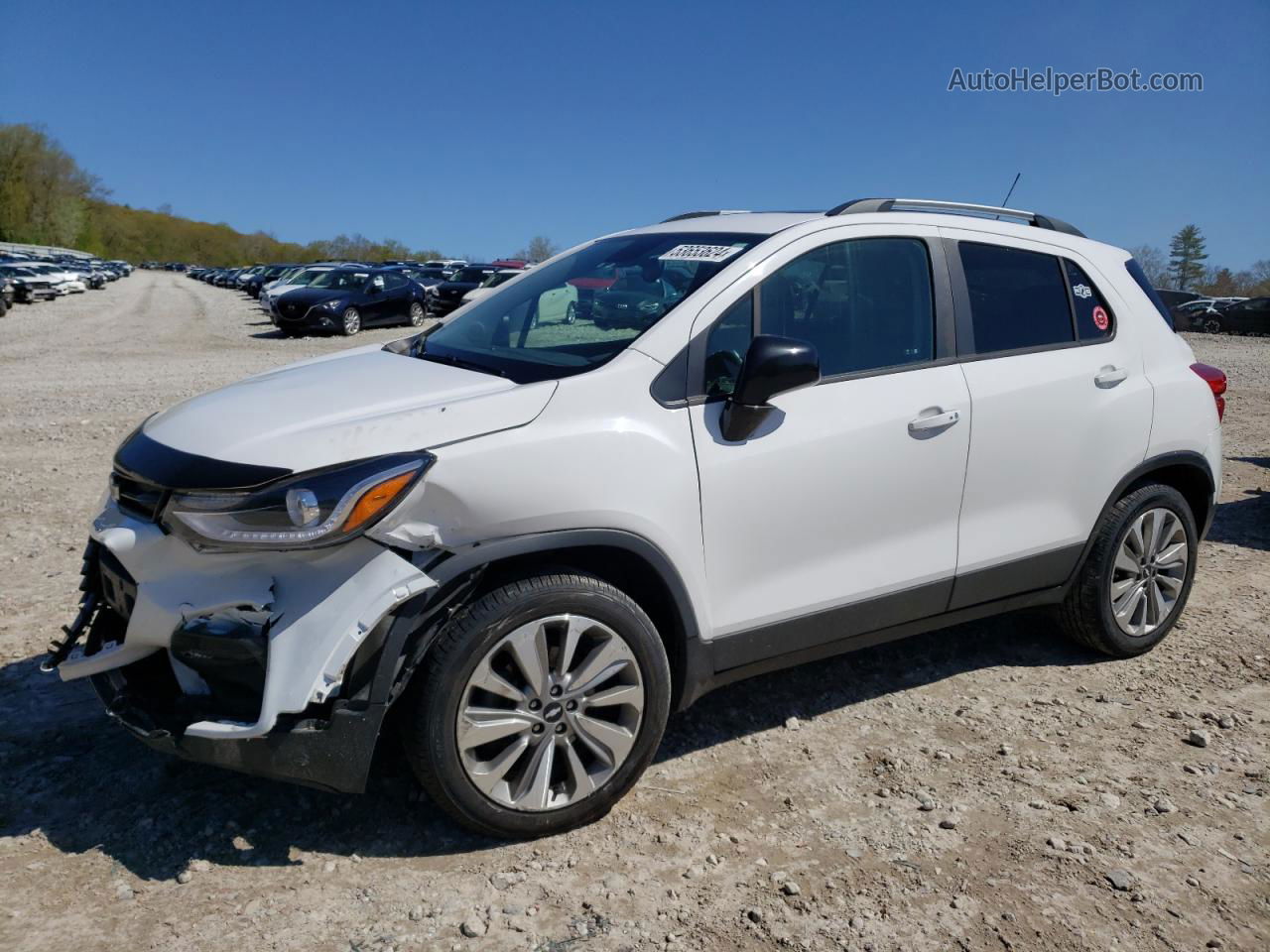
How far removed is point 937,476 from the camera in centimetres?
369

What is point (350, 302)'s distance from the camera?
77.9ft

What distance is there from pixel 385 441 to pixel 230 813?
1.36 m

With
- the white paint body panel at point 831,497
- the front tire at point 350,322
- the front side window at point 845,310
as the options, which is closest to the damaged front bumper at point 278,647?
the white paint body panel at point 831,497

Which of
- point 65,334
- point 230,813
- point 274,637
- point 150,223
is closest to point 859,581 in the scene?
point 274,637

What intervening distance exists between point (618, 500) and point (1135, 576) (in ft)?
8.71

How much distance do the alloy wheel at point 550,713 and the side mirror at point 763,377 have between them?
0.76 m

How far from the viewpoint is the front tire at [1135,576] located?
4312 mm

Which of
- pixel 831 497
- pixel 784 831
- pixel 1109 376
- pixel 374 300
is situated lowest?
pixel 784 831

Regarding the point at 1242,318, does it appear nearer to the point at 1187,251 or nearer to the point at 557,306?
the point at 557,306

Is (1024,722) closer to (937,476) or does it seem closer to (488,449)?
(937,476)

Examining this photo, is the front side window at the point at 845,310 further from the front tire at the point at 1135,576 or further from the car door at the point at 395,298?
the car door at the point at 395,298

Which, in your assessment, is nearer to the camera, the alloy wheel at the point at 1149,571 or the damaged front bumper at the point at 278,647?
the damaged front bumper at the point at 278,647

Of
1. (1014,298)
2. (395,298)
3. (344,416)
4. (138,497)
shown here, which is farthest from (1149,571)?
(395,298)

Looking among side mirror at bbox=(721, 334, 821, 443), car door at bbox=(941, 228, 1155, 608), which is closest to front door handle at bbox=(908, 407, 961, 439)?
car door at bbox=(941, 228, 1155, 608)
